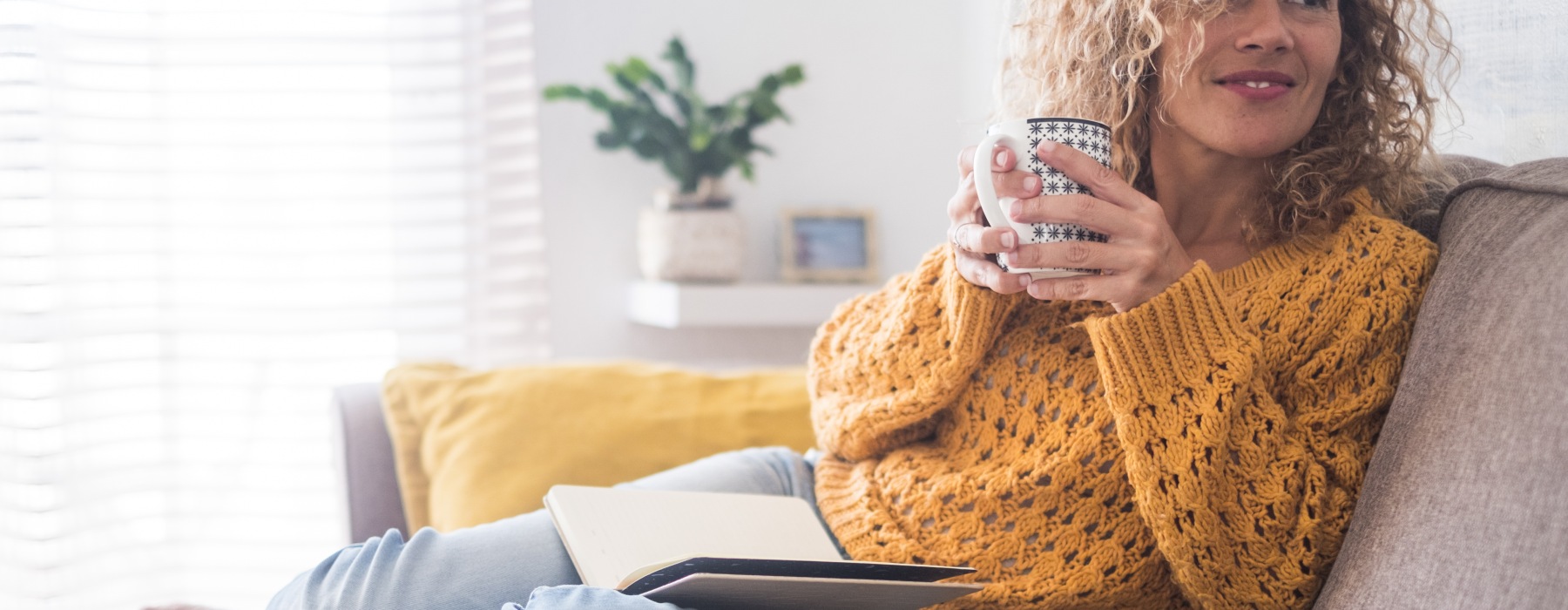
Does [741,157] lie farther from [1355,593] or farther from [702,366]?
[1355,593]

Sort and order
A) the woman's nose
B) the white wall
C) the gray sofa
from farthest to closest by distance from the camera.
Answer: the white wall
the woman's nose
the gray sofa

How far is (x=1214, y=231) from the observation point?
103cm

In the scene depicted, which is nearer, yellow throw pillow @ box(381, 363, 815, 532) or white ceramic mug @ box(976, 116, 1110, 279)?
white ceramic mug @ box(976, 116, 1110, 279)

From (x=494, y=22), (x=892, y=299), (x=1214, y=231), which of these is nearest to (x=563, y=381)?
(x=892, y=299)

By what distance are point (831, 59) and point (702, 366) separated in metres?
0.83

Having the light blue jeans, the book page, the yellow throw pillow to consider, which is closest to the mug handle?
the book page

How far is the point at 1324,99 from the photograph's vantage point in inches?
39.9

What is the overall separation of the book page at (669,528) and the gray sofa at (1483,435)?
45 cm

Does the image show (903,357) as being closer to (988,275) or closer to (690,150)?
(988,275)

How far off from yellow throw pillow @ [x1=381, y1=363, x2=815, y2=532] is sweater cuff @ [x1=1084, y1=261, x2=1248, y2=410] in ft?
2.46

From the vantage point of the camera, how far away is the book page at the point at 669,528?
954 millimetres

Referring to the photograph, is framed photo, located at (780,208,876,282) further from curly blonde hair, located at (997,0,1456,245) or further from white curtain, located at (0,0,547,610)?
curly blonde hair, located at (997,0,1456,245)

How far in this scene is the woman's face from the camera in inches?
36.3

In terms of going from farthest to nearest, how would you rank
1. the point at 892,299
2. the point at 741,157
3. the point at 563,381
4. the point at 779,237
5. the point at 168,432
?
the point at 779,237
the point at 741,157
the point at 168,432
the point at 563,381
the point at 892,299
